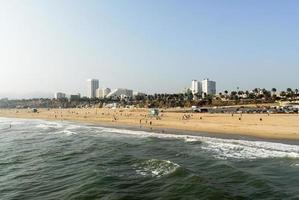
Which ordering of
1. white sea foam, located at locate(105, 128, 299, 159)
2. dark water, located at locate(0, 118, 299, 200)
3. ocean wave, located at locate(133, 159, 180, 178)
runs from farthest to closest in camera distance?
1. white sea foam, located at locate(105, 128, 299, 159)
2. ocean wave, located at locate(133, 159, 180, 178)
3. dark water, located at locate(0, 118, 299, 200)

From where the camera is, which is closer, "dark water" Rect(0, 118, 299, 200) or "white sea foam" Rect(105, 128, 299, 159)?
"dark water" Rect(0, 118, 299, 200)

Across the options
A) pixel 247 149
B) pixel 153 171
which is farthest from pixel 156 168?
pixel 247 149

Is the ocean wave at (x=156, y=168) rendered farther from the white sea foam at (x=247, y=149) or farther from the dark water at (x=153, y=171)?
the white sea foam at (x=247, y=149)

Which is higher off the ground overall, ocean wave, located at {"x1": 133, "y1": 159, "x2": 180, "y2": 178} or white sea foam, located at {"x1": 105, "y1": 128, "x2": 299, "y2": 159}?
white sea foam, located at {"x1": 105, "y1": 128, "x2": 299, "y2": 159}

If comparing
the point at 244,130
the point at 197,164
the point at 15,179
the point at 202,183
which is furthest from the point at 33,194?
the point at 244,130

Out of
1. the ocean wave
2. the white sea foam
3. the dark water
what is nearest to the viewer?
the dark water

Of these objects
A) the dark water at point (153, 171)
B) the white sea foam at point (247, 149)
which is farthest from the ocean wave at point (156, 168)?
the white sea foam at point (247, 149)

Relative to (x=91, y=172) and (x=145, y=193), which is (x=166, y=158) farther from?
(x=145, y=193)

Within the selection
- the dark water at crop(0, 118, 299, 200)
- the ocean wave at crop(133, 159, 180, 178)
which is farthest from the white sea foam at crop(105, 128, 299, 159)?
the ocean wave at crop(133, 159, 180, 178)

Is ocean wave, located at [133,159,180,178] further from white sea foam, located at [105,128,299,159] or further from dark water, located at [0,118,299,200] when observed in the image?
white sea foam, located at [105,128,299,159]
